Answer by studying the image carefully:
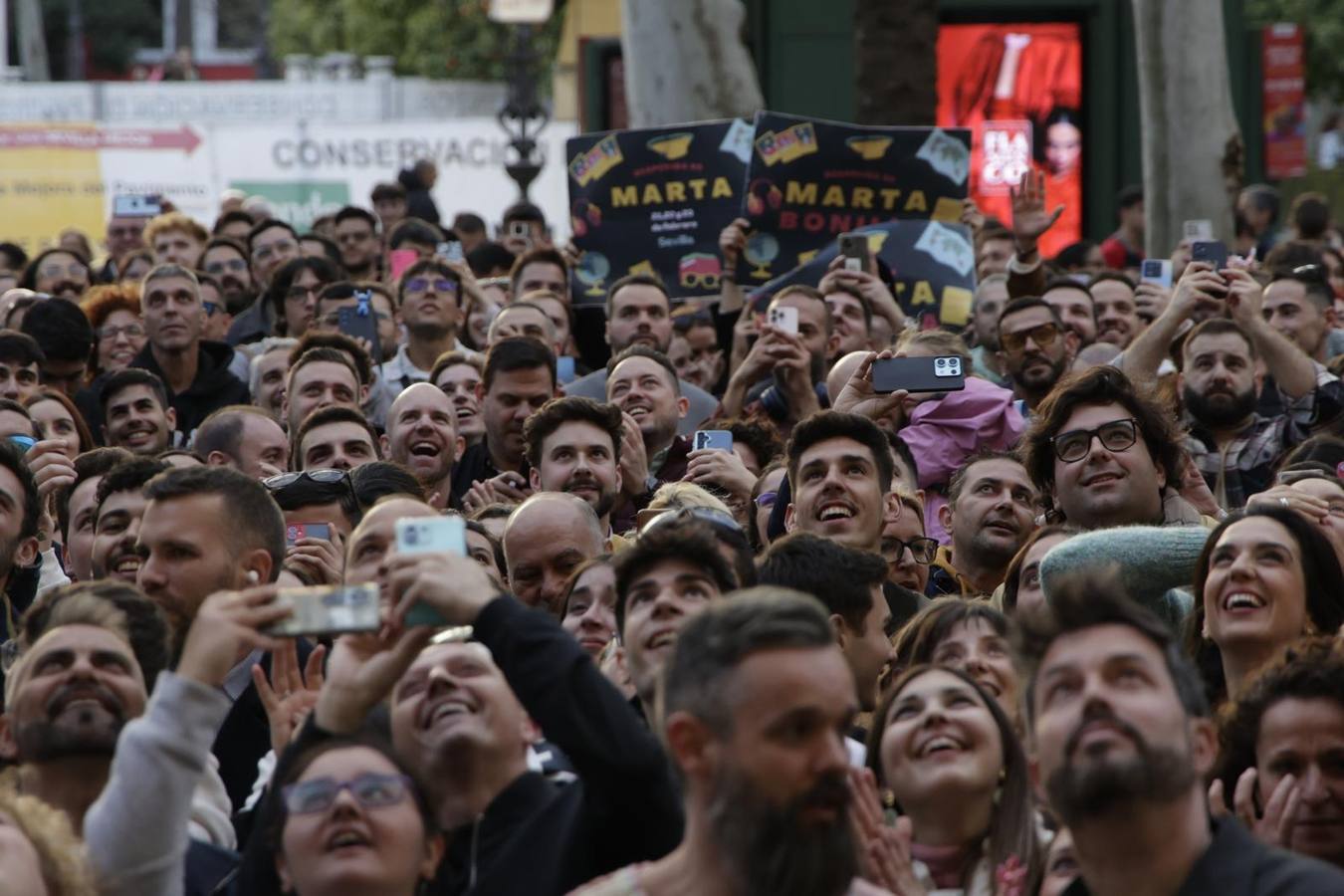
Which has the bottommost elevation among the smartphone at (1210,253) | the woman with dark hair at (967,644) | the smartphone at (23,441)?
the woman with dark hair at (967,644)

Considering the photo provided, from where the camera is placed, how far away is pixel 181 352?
40.3 ft

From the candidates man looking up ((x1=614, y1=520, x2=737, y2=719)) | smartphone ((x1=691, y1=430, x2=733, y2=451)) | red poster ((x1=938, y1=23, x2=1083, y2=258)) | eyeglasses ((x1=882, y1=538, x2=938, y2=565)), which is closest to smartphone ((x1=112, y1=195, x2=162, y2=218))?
red poster ((x1=938, y1=23, x2=1083, y2=258))

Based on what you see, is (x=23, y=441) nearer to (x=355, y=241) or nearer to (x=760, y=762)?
(x=760, y=762)

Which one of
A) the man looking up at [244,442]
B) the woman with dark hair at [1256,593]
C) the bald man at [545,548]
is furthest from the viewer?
the man looking up at [244,442]

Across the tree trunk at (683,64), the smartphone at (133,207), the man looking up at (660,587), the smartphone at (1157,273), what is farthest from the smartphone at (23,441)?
the tree trunk at (683,64)

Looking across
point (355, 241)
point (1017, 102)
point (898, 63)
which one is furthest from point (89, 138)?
point (898, 63)

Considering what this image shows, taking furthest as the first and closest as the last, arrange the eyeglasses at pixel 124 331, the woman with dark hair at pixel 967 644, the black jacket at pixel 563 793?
the eyeglasses at pixel 124 331 < the woman with dark hair at pixel 967 644 < the black jacket at pixel 563 793

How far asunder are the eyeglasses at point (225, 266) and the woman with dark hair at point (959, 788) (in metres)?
10.3

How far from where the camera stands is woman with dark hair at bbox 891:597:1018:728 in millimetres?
6371

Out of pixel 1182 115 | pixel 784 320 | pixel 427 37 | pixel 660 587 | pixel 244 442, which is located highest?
pixel 427 37

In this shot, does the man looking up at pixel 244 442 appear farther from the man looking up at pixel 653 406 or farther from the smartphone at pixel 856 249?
the smartphone at pixel 856 249

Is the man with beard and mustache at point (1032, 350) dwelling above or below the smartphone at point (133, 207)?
below

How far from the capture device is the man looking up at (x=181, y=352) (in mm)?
12172

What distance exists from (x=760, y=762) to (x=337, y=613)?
87cm
